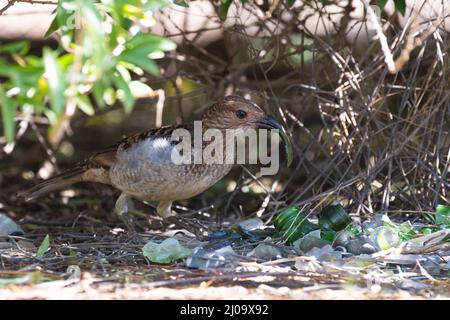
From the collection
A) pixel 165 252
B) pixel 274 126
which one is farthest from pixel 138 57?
pixel 274 126

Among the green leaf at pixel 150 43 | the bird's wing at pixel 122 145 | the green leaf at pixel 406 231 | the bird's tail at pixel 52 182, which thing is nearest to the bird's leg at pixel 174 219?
the bird's wing at pixel 122 145

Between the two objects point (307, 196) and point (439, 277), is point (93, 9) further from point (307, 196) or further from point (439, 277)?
point (307, 196)

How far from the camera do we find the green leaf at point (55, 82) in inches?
121

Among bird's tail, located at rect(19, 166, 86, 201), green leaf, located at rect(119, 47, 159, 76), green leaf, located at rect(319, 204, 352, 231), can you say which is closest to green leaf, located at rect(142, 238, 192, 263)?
green leaf, located at rect(319, 204, 352, 231)

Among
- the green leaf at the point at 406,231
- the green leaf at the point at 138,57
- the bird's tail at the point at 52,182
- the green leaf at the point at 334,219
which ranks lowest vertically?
the green leaf at the point at 406,231

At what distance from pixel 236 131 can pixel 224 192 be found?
1396 mm

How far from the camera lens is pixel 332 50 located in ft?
19.4

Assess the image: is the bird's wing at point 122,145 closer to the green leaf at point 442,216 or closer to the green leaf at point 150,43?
the green leaf at point 442,216

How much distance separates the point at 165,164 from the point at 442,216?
1880mm

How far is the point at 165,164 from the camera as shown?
563cm

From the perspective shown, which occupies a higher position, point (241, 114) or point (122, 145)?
point (241, 114)

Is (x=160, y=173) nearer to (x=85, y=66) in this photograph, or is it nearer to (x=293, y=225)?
(x=293, y=225)
